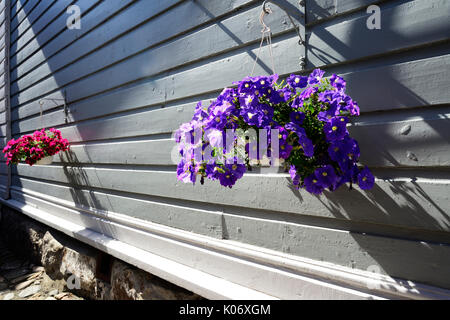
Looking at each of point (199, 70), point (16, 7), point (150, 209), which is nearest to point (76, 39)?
point (199, 70)

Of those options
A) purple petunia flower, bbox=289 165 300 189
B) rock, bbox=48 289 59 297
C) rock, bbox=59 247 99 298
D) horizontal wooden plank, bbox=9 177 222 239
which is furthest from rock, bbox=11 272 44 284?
purple petunia flower, bbox=289 165 300 189

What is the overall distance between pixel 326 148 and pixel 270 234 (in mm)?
703

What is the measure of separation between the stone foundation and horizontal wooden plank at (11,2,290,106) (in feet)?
5.44

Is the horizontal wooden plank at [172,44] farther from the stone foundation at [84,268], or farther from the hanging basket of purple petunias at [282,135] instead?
the stone foundation at [84,268]

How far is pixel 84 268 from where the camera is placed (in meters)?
3.20

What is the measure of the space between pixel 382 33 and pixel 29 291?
14.1 ft

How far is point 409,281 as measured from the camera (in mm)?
1264

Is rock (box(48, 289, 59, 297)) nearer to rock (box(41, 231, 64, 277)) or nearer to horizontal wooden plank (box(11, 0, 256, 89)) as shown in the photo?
rock (box(41, 231, 64, 277))

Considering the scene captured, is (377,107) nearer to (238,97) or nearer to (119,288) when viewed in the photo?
(238,97)

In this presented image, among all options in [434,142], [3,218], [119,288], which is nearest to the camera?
[434,142]

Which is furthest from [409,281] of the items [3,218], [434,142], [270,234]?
[3,218]

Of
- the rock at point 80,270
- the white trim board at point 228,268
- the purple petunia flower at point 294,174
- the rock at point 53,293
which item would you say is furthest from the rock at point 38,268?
the purple petunia flower at point 294,174

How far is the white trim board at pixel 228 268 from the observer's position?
4.51 feet
